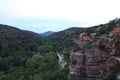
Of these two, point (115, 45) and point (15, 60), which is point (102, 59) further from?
point (15, 60)

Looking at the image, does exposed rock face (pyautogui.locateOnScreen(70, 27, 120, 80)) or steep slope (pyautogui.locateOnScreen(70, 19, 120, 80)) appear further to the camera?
exposed rock face (pyautogui.locateOnScreen(70, 27, 120, 80))

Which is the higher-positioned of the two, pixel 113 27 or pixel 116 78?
pixel 113 27

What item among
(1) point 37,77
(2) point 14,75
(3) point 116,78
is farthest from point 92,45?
(2) point 14,75

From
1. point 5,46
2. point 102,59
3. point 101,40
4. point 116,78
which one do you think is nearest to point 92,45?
point 101,40

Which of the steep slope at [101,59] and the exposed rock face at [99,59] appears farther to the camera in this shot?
the exposed rock face at [99,59]

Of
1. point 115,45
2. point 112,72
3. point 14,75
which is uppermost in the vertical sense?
point 115,45

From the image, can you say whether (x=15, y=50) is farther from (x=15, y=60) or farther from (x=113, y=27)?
(x=113, y=27)

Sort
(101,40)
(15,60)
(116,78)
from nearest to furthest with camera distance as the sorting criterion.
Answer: (116,78) < (101,40) < (15,60)

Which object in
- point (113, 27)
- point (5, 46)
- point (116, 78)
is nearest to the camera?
point (116, 78)

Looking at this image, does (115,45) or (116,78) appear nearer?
(116,78)
